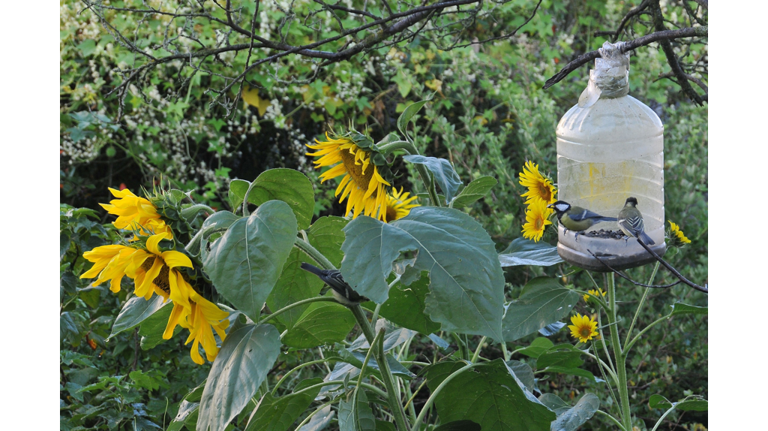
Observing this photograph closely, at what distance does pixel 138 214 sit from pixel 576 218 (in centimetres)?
63

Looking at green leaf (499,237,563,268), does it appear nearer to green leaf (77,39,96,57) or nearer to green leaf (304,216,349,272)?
green leaf (304,216,349,272)

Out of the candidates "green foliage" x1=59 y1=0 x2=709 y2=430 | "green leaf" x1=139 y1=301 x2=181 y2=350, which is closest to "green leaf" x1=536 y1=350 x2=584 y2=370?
"green foliage" x1=59 y1=0 x2=709 y2=430

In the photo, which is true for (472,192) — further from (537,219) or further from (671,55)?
(671,55)

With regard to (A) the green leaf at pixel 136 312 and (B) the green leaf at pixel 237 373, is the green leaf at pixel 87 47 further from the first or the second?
A: (B) the green leaf at pixel 237 373

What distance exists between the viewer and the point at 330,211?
2.87 meters

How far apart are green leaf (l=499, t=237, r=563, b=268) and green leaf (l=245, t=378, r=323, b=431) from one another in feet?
1.12

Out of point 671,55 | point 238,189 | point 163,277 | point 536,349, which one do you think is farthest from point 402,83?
point 163,277

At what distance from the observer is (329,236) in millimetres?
1012

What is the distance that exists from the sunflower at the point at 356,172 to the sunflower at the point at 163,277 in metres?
0.26

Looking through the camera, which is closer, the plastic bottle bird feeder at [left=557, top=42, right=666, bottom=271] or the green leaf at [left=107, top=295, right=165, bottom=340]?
the green leaf at [left=107, top=295, right=165, bottom=340]

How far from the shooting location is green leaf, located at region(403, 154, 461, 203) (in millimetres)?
885

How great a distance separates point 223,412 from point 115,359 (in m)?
1.07

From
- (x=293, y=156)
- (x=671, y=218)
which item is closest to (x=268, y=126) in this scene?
(x=293, y=156)
